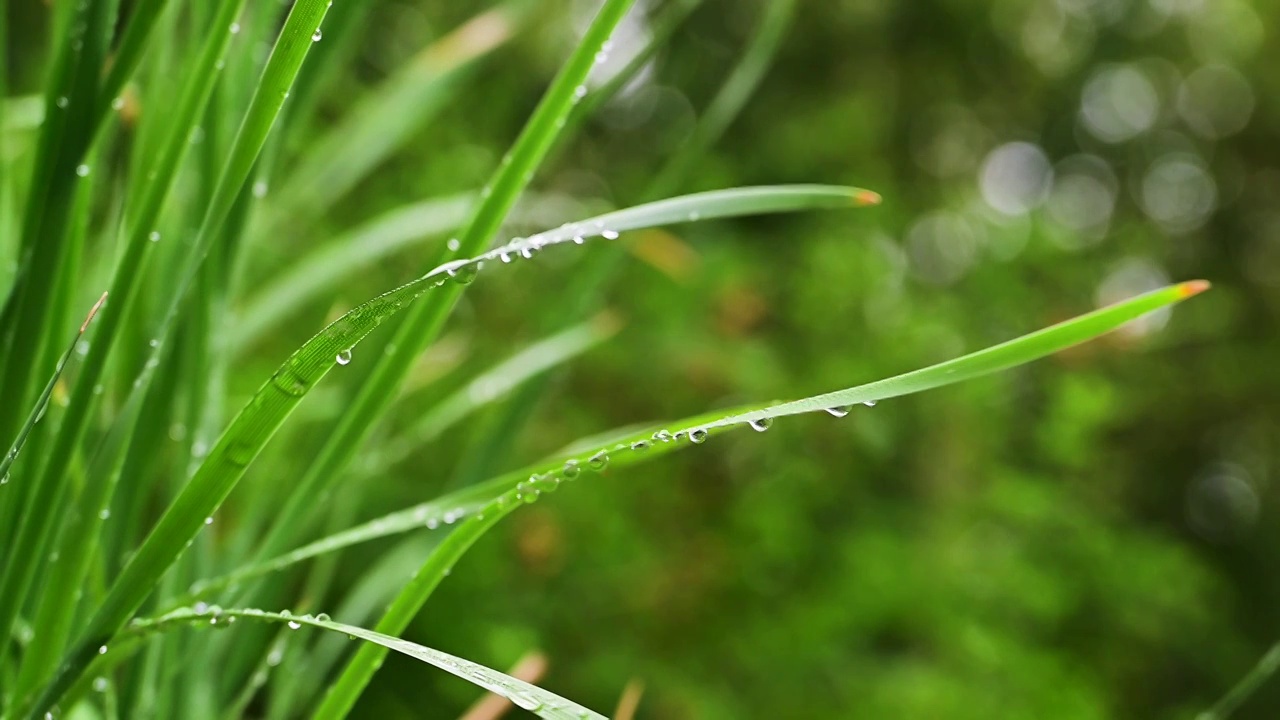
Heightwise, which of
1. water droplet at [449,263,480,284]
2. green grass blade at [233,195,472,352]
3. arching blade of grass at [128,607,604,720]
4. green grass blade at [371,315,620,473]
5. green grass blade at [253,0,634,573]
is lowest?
arching blade of grass at [128,607,604,720]

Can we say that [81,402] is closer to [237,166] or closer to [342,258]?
[237,166]

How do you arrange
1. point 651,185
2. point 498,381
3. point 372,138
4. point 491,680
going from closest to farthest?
point 491,680, point 651,185, point 498,381, point 372,138

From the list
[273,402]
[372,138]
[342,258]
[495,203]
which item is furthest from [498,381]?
[273,402]

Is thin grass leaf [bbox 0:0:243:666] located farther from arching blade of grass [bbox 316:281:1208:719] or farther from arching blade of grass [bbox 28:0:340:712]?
arching blade of grass [bbox 316:281:1208:719]

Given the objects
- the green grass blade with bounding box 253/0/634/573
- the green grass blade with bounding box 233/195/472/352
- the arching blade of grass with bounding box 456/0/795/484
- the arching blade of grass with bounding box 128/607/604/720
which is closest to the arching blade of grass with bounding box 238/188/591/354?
the green grass blade with bounding box 233/195/472/352

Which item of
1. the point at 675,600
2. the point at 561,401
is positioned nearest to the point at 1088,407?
the point at 675,600

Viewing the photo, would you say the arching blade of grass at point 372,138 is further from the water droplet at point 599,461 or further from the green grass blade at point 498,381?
the water droplet at point 599,461

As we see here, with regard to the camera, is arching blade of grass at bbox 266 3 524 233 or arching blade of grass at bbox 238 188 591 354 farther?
arching blade of grass at bbox 266 3 524 233

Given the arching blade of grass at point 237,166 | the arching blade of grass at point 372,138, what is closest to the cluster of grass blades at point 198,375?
the arching blade of grass at point 237,166
